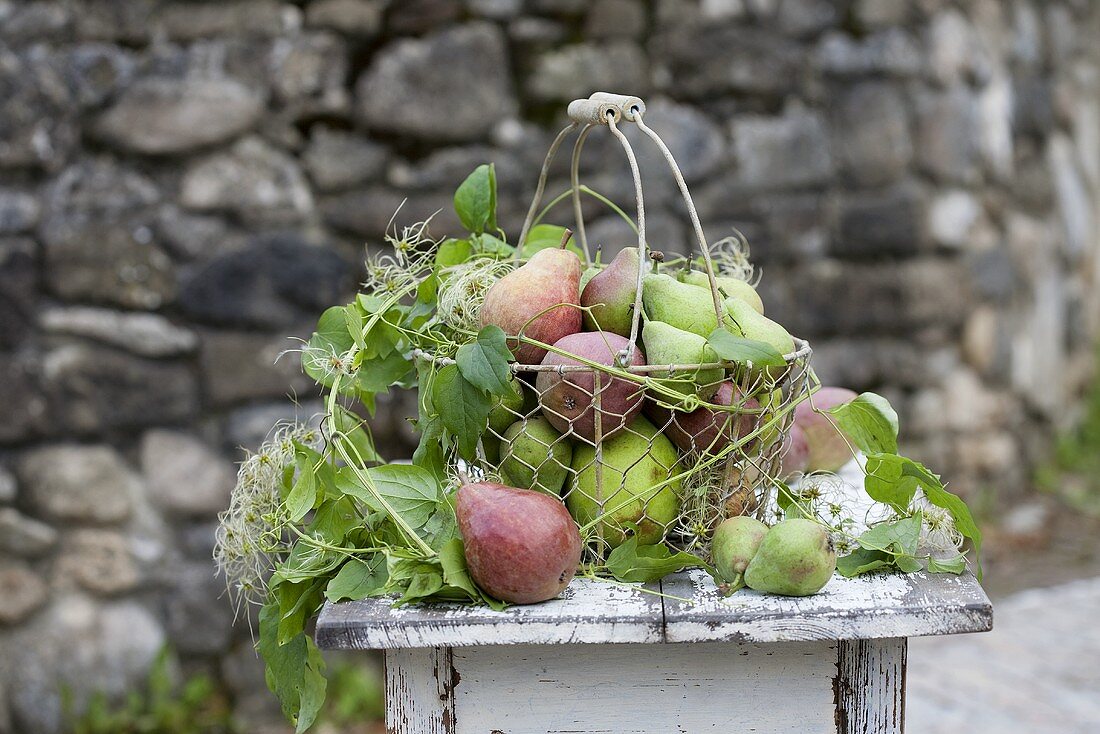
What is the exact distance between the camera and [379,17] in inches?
98.1

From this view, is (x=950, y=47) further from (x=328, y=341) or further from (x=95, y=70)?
(x=328, y=341)

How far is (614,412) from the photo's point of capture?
1.06m

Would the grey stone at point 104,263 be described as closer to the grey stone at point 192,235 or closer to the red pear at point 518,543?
the grey stone at point 192,235

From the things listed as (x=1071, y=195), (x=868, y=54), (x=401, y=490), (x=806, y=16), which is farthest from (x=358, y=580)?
(x=1071, y=195)

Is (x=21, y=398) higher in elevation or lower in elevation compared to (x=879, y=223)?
lower

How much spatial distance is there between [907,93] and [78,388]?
2.40m

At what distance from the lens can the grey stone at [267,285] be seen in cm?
245

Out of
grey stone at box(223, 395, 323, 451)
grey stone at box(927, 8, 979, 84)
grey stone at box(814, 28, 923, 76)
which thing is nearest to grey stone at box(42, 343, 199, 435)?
grey stone at box(223, 395, 323, 451)

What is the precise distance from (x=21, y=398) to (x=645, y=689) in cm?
186

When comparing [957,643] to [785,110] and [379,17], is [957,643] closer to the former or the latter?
[785,110]

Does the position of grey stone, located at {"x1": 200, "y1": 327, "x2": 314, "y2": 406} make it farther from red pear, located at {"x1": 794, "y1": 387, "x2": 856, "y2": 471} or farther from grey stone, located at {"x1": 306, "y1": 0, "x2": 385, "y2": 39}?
red pear, located at {"x1": 794, "y1": 387, "x2": 856, "y2": 471}

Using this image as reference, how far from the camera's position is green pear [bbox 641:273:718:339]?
3.66ft

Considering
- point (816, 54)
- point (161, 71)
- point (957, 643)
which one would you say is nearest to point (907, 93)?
point (816, 54)

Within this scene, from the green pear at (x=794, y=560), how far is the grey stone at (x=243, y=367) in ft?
5.45
